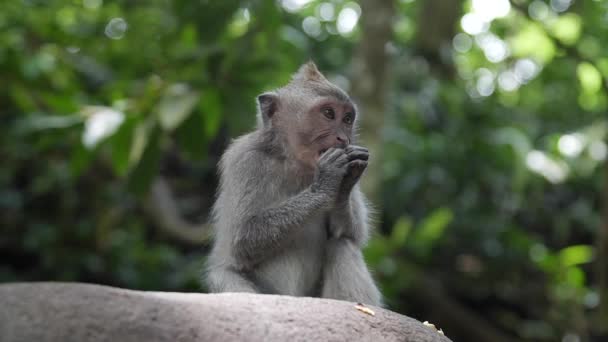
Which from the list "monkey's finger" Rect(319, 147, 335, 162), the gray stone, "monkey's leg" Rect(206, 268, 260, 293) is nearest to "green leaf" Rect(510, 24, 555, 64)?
"monkey's finger" Rect(319, 147, 335, 162)

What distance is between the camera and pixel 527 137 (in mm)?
12180

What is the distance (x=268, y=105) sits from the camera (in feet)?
17.5

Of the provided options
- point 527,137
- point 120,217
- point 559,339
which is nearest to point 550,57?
point 527,137

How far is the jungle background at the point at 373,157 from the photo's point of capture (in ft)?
25.7

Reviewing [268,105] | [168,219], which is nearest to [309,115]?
[268,105]

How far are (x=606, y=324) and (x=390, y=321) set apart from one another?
6.57 meters

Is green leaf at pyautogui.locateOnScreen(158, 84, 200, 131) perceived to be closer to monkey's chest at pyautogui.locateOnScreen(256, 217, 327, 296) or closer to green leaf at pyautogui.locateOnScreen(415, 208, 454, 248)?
monkey's chest at pyautogui.locateOnScreen(256, 217, 327, 296)

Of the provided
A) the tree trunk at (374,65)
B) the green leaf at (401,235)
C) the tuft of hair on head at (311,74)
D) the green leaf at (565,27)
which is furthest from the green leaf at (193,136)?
the green leaf at (565,27)

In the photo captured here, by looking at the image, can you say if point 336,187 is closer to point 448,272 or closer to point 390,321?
point 390,321

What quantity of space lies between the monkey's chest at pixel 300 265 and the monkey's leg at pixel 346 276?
88mm

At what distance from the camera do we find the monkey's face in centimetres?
508

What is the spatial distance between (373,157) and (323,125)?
3.24m

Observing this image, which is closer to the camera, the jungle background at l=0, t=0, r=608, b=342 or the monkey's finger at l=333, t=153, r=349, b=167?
the monkey's finger at l=333, t=153, r=349, b=167

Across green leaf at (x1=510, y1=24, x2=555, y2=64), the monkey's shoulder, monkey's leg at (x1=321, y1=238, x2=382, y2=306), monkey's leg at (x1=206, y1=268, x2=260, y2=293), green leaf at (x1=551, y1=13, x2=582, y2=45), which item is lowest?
monkey's leg at (x1=206, y1=268, x2=260, y2=293)
